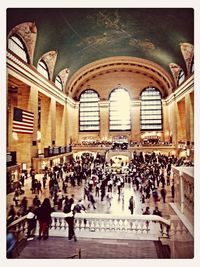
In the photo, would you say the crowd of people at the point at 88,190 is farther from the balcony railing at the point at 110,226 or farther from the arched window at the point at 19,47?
the arched window at the point at 19,47

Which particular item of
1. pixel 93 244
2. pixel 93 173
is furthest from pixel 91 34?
pixel 93 244

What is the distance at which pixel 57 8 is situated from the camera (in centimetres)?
716

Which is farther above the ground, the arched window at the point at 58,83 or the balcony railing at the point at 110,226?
the arched window at the point at 58,83

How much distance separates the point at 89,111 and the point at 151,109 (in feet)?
21.5

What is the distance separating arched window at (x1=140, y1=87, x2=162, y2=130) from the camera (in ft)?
91.6

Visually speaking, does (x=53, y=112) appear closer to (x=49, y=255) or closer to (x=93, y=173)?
(x=93, y=173)

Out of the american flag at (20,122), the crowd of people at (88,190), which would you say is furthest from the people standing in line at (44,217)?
the american flag at (20,122)

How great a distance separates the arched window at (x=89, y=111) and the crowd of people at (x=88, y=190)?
15455 millimetres

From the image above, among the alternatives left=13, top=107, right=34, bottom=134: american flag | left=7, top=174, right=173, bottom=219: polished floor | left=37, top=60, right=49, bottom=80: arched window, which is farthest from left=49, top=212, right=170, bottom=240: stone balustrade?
left=37, top=60, right=49, bottom=80: arched window

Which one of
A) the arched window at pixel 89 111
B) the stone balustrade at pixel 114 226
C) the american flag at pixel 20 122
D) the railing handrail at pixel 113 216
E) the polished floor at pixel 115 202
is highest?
the arched window at pixel 89 111

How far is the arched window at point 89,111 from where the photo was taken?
28844 millimetres

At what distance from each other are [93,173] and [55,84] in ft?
34.2

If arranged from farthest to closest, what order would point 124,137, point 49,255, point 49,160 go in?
1. point 124,137
2. point 49,160
3. point 49,255
